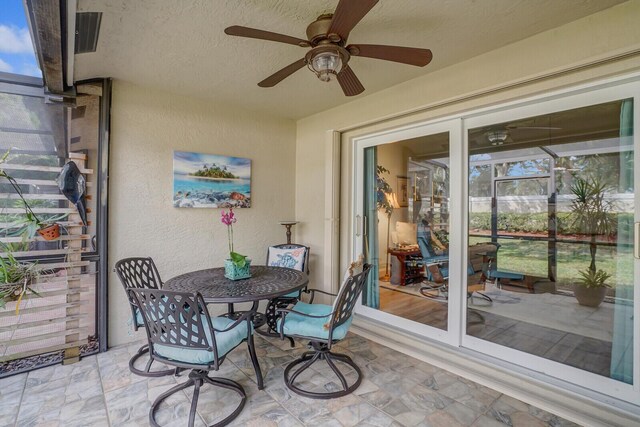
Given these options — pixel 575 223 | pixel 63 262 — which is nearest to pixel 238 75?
pixel 63 262

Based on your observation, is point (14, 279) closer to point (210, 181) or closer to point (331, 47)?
point (210, 181)

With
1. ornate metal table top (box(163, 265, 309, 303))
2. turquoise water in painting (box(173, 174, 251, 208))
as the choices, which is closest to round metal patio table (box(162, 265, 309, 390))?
ornate metal table top (box(163, 265, 309, 303))

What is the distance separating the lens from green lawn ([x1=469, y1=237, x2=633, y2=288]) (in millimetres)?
1938

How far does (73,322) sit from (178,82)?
2388mm

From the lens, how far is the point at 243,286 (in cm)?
230

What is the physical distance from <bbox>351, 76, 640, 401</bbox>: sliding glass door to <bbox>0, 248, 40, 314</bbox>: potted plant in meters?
3.08

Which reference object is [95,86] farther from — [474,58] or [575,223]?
[575,223]

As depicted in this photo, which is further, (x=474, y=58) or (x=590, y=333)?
(x=474, y=58)

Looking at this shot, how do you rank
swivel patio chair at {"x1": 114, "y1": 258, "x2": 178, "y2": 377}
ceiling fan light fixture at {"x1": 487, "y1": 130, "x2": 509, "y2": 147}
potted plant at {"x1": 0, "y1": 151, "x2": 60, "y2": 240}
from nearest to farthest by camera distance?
swivel patio chair at {"x1": 114, "y1": 258, "x2": 178, "y2": 377} < potted plant at {"x1": 0, "y1": 151, "x2": 60, "y2": 240} < ceiling fan light fixture at {"x1": 487, "y1": 130, "x2": 509, "y2": 147}

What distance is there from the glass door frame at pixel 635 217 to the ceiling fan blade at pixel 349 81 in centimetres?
113

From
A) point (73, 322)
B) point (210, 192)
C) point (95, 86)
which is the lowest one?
point (73, 322)

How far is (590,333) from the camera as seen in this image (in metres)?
2.15

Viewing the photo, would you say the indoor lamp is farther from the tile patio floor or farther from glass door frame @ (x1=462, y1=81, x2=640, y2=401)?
the tile patio floor

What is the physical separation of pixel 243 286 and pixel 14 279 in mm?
1685
